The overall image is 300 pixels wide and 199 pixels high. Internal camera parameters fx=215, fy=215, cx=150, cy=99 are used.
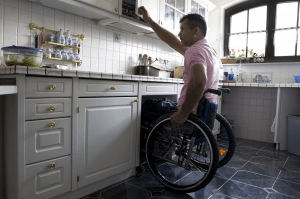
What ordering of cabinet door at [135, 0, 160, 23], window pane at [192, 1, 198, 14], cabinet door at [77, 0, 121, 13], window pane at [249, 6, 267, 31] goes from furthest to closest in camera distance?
window pane at [249, 6, 267, 31], window pane at [192, 1, 198, 14], cabinet door at [135, 0, 160, 23], cabinet door at [77, 0, 121, 13]

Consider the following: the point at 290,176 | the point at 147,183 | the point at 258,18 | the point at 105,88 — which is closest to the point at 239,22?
the point at 258,18

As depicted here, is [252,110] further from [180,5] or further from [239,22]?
[180,5]

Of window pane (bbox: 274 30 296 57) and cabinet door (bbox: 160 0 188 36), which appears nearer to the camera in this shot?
cabinet door (bbox: 160 0 188 36)

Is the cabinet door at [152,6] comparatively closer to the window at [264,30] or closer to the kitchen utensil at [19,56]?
the kitchen utensil at [19,56]

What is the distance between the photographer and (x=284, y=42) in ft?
11.3

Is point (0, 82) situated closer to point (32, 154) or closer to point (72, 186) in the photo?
point (32, 154)

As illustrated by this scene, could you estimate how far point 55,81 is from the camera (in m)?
1.30

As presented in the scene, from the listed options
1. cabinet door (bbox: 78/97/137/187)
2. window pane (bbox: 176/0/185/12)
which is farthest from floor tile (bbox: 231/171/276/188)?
window pane (bbox: 176/0/185/12)

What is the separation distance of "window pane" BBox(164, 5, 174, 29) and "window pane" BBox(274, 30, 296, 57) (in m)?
1.95

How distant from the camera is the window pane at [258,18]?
359cm

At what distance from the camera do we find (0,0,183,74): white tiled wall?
64.3 inches

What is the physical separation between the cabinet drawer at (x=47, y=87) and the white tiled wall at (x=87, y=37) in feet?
2.11

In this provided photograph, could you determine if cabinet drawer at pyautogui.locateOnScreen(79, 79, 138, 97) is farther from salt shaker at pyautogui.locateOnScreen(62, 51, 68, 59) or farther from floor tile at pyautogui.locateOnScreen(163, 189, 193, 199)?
floor tile at pyautogui.locateOnScreen(163, 189, 193, 199)

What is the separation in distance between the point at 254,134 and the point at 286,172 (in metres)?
1.51
